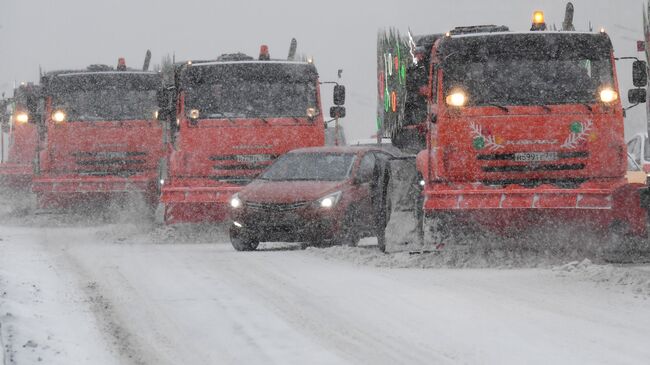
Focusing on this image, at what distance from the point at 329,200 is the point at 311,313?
691 cm

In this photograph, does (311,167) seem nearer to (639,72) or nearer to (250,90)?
(250,90)

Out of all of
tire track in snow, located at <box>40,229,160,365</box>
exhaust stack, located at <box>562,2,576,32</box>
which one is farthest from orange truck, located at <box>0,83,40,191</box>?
exhaust stack, located at <box>562,2,576,32</box>

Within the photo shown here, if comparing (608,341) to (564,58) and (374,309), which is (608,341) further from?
(564,58)

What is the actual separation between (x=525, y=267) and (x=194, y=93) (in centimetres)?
802

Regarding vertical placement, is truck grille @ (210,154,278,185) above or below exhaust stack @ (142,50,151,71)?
below

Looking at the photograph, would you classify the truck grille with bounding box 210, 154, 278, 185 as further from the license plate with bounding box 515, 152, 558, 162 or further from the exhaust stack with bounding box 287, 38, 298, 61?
the license plate with bounding box 515, 152, 558, 162

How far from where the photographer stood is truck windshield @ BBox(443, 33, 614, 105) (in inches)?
605

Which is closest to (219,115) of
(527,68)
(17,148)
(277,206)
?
(277,206)

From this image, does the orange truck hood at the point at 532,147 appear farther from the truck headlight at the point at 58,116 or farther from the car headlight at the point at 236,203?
the truck headlight at the point at 58,116

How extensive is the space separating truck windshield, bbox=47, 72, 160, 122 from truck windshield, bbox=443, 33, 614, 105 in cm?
1029

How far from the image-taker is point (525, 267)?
14.3 meters

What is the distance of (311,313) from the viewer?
9.95m

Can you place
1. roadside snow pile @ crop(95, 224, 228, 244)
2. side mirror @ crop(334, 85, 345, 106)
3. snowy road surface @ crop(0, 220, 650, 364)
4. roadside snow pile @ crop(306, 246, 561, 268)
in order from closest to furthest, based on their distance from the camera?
snowy road surface @ crop(0, 220, 650, 364) → roadside snow pile @ crop(306, 246, 561, 268) → roadside snow pile @ crop(95, 224, 228, 244) → side mirror @ crop(334, 85, 345, 106)

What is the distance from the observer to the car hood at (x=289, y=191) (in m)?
16.9
